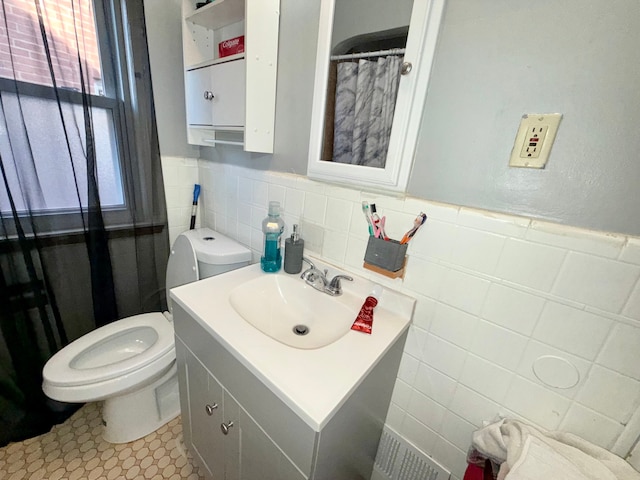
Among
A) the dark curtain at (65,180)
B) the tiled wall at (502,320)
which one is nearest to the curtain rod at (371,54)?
the tiled wall at (502,320)

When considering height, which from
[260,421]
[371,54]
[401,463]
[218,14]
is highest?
[218,14]

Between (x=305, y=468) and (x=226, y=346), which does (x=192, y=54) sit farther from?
(x=305, y=468)

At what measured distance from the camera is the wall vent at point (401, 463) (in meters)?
0.83

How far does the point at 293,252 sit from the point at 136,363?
0.78 m

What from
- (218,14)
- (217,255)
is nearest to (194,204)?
(217,255)

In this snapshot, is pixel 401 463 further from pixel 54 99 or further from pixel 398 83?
pixel 54 99

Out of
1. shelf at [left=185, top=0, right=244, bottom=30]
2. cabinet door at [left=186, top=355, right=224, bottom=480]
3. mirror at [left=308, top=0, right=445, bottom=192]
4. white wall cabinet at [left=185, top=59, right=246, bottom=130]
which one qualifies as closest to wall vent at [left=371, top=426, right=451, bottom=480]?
cabinet door at [left=186, top=355, right=224, bottom=480]

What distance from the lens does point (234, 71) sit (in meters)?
0.93

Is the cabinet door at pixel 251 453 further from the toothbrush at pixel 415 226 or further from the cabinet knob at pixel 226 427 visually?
the toothbrush at pixel 415 226

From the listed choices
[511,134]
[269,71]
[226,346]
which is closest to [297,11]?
[269,71]

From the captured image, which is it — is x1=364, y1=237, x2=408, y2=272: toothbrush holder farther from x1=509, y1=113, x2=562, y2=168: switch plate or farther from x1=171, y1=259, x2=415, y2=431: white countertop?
x1=509, y1=113, x2=562, y2=168: switch plate

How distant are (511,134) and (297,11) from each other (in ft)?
2.59

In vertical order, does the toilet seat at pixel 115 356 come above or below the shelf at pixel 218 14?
below

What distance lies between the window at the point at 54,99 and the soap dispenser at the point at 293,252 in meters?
0.89
